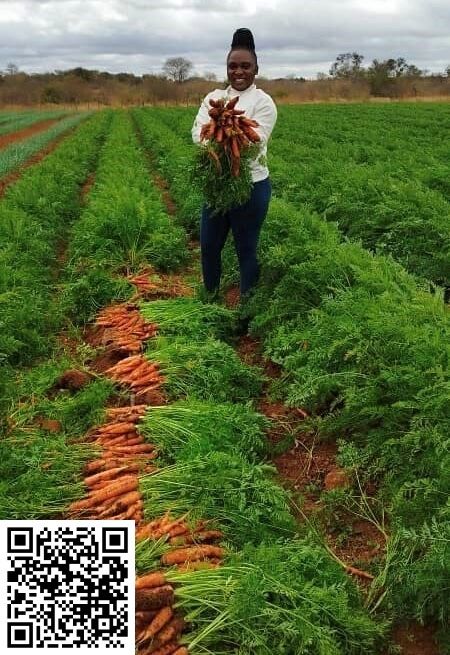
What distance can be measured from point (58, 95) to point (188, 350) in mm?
74145

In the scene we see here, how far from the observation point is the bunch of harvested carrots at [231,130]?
5.33 meters

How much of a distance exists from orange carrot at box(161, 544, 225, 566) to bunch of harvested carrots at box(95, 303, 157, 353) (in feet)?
7.95

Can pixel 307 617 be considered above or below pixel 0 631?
below

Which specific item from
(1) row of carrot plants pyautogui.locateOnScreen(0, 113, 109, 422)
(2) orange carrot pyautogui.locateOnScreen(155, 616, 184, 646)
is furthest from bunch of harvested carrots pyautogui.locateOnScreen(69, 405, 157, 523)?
(1) row of carrot plants pyautogui.locateOnScreen(0, 113, 109, 422)

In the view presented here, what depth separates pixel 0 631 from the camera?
2.36 metres

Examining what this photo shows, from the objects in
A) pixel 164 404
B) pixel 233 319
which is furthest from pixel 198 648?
pixel 233 319

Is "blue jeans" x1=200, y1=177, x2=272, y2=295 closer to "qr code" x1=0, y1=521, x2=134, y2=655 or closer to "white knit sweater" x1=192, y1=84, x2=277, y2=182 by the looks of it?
"white knit sweater" x1=192, y1=84, x2=277, y2=182

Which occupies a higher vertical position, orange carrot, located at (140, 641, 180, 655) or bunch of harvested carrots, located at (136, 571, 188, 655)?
bunch of harvested carrots, located at (136, 571, 188, 655)

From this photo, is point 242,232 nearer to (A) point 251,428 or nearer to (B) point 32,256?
(A) point 251,428

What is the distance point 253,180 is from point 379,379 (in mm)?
2251

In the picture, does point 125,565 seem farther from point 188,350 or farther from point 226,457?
point 188,350

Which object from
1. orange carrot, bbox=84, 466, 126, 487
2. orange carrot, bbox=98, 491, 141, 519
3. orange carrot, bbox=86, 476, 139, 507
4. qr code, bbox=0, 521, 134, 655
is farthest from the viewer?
orange carrot, bbox=84, 466, 126, 487

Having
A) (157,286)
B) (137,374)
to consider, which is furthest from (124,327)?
(157,286)

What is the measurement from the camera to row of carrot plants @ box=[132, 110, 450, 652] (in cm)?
315
